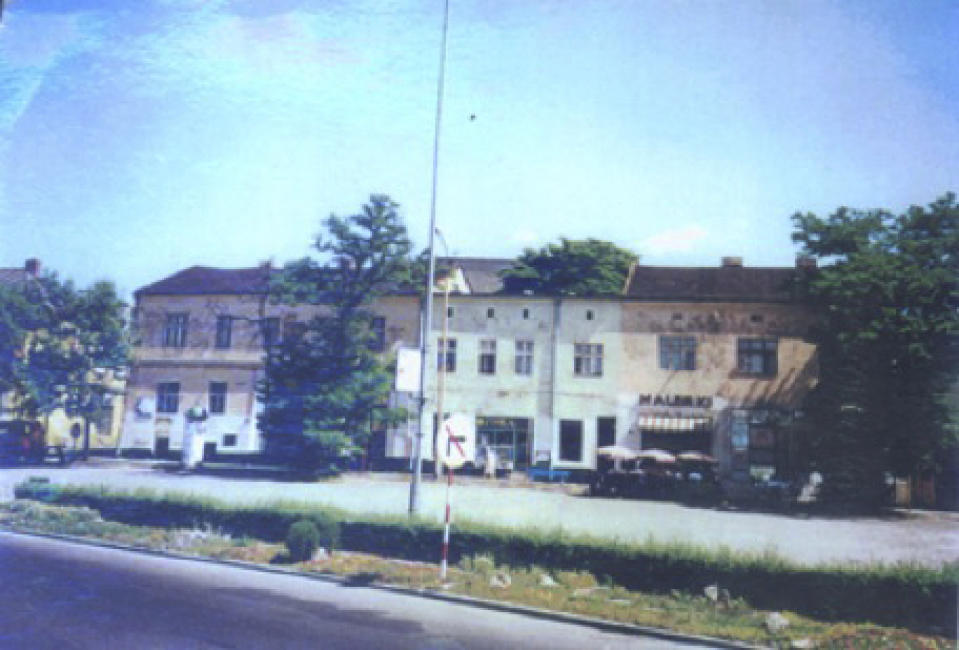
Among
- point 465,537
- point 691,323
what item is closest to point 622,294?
point 691,323

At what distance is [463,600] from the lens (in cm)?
691

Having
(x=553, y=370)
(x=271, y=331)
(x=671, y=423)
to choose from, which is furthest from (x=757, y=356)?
(x=271, y=331)

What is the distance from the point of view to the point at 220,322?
9.88 metres

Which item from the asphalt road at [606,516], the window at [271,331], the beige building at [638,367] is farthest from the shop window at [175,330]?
the beige building at [638,367]

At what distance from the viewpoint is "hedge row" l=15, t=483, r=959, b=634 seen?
601cm

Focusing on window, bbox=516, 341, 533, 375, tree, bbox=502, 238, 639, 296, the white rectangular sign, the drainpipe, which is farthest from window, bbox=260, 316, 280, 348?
the drainpipe

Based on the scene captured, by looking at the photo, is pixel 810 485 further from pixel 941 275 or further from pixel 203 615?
pixel 203 615

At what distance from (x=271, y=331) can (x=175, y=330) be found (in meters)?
1.70

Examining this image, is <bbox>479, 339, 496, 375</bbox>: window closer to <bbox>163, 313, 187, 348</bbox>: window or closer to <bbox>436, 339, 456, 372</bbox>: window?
<bbox>436, 339, 456, 372</bbox>: window

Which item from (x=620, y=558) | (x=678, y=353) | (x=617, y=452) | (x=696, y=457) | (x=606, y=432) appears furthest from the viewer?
(x=606, y=432)

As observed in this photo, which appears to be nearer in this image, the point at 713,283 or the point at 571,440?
the point at 713,283

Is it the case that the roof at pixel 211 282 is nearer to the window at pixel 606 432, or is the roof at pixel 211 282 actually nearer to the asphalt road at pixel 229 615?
the asphalt road at pixel 229 615

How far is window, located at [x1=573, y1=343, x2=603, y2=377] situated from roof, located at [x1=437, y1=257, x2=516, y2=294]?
4.45 ft

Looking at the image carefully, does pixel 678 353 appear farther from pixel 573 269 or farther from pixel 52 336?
pixel 52 336
